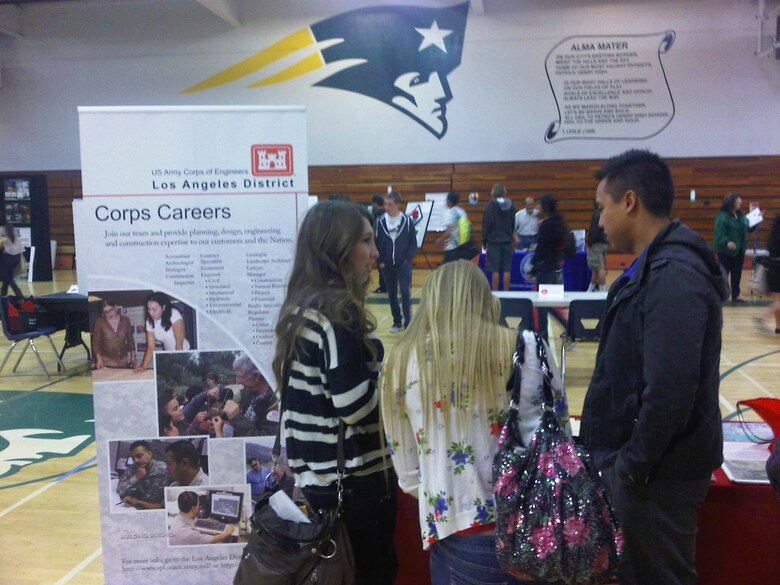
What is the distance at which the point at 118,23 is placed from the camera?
13922 millimetres

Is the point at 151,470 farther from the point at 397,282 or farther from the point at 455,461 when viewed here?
the point at 397,282

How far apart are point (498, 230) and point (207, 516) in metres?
7.28

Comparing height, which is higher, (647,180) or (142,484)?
(647,180)

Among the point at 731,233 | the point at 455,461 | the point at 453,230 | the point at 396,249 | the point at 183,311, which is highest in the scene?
the point at 453,230

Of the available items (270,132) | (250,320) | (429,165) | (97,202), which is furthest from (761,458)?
(429,165)

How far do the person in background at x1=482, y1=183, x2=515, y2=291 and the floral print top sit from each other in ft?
25.5

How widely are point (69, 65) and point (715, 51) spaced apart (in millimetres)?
12766

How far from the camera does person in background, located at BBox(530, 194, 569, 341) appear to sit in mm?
6645

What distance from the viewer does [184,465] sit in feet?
8.14

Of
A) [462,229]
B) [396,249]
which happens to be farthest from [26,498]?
[462,229]

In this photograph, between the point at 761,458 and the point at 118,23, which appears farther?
the point at 118,23

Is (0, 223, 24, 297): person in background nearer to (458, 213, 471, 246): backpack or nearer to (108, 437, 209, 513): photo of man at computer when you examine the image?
(458, 213, 471, 246): backpack

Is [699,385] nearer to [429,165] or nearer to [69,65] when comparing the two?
[429,165]

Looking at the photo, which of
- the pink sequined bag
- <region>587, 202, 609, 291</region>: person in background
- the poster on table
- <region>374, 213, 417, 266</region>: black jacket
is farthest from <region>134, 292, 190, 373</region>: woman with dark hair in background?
<region>587, 202, 609, 291</region>: person in background
